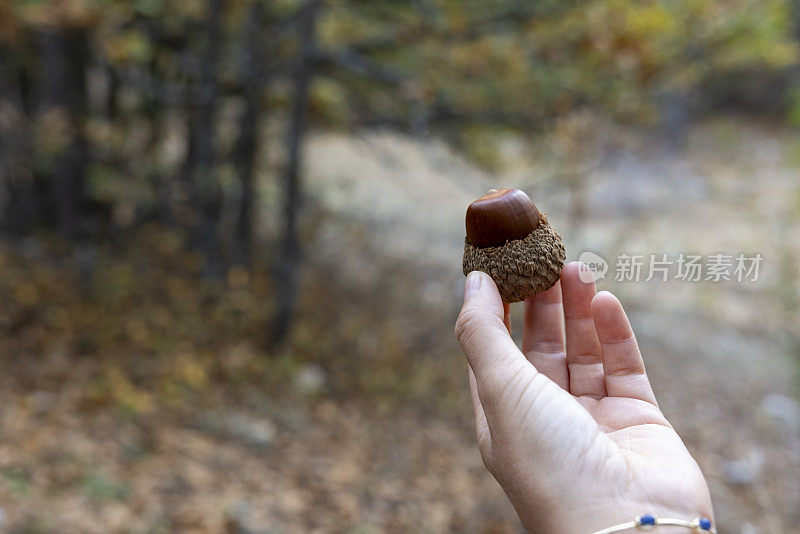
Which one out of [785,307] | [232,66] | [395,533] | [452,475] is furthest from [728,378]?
[232,66]

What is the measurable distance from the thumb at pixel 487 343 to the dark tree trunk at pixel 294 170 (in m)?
3.84

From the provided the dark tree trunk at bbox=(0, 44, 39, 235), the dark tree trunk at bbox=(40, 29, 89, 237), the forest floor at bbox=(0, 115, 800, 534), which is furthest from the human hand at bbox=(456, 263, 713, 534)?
the dark tree trunk at bbox=(0, 44, 39, 235)

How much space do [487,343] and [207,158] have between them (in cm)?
494

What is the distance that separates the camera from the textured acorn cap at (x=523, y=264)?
1.80 meters

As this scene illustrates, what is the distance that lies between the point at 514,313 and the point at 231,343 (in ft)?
9.90

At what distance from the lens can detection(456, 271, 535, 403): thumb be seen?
1.56m

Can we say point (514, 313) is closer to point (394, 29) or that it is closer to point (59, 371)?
point (394, 29)

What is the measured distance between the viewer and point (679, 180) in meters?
15.7

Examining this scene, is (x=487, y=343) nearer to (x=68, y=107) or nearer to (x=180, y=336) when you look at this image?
(x=180, y=336)

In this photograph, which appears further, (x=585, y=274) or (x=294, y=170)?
(x=294, y=170)

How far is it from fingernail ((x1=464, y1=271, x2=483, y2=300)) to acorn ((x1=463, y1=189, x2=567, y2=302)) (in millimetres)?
80

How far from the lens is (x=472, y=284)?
174 centimetres

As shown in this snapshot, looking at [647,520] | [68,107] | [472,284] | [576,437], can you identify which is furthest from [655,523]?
[68,107]

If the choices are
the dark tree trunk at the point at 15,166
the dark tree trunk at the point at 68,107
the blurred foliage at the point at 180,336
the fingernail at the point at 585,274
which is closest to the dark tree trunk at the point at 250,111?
the blurred foliage at the point at 180,336
